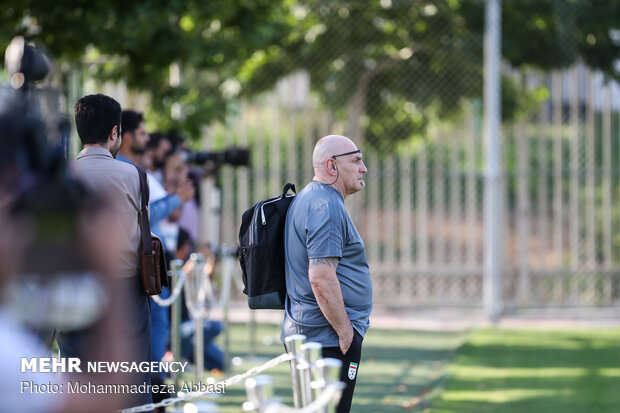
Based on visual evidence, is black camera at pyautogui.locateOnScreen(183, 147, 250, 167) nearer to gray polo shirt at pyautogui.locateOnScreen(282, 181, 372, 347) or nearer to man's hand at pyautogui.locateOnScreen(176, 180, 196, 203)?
man's hand at pyautogui.locateOnScreen(176, 180, 196, 203)

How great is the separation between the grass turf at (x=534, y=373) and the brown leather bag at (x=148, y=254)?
3041 mm

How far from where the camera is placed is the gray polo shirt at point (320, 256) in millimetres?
4828

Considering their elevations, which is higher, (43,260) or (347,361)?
(43,260)

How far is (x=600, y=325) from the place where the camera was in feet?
43.3

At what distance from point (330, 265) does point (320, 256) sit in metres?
0.07

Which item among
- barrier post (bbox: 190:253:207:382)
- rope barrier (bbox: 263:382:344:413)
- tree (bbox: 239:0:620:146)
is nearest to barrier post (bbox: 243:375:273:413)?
rope barrier (bbox: 263:382:344:413)

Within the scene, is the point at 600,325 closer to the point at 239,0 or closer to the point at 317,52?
the point at 317,52

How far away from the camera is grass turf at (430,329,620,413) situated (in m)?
7.46

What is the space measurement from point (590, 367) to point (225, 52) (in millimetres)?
5034

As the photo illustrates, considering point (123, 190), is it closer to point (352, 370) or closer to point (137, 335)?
point (137, 335)

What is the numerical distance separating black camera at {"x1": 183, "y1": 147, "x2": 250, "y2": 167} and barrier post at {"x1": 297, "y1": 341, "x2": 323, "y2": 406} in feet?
18.2

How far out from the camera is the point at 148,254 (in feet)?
15.8

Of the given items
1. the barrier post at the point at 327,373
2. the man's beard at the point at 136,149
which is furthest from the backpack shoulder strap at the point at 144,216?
the barrier post at the point at 327,373

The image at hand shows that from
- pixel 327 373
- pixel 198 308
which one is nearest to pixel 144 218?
pixel 327 373
